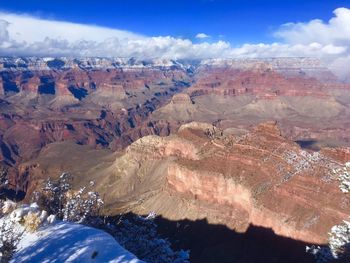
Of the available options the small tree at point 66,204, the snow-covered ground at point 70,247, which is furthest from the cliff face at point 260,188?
the snow-covered ground at point 70,247

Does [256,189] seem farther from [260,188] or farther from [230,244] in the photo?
[230,244]

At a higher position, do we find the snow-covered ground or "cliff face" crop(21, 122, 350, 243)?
the snow-covered ground

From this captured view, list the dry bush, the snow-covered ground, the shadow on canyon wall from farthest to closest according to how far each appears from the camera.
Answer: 1. the shadow on canyon wall
2. the dry bush
3. the snow-covered ground

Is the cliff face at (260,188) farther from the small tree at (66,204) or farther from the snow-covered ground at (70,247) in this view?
the snow-covered ground at (70,247)

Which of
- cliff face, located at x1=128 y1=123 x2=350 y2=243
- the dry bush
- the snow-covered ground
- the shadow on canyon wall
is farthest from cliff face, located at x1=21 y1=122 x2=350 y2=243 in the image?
the dry bush

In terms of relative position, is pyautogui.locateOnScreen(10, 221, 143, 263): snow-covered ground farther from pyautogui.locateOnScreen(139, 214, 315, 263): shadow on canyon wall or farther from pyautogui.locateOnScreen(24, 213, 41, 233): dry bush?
pyautogui.locateOnScreen(139, 214, 315, 263): shadow on canyon wall

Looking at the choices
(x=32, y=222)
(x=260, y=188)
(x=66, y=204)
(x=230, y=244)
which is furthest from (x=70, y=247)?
(x=260, y=188)

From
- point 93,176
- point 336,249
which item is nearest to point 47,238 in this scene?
point 336,249
